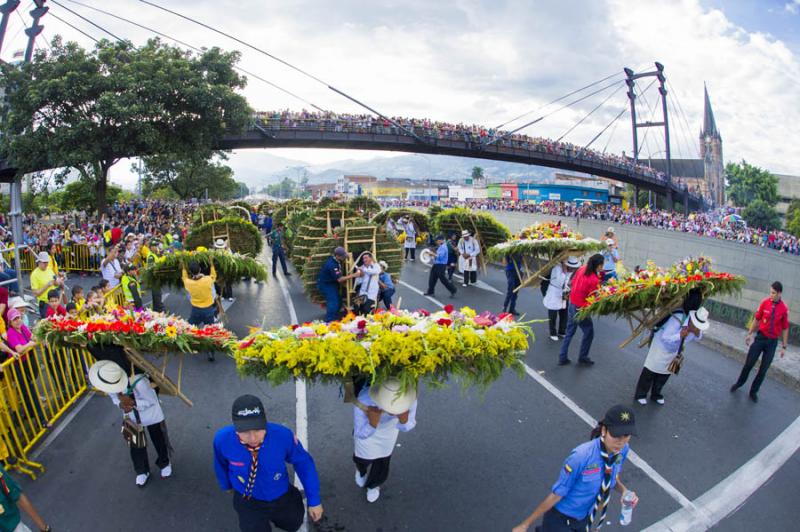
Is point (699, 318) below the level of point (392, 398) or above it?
above

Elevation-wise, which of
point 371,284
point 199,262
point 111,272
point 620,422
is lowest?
point 111,272

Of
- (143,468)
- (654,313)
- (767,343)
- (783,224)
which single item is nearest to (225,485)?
(143,468)

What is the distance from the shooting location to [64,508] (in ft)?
15.3

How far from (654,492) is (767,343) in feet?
11.3

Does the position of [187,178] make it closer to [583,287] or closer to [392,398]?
[583,287]

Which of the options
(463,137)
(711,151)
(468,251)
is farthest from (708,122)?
(468,251)

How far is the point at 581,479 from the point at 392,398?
1564 mm

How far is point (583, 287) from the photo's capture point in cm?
767

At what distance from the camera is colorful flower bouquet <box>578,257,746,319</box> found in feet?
21.6

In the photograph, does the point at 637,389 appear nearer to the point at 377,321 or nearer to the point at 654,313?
the point at 654,313

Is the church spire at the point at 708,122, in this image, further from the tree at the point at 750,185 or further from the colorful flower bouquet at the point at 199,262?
the colorful flower bouquet at the point at 199,262

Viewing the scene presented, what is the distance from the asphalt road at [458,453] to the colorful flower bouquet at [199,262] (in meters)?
2.19

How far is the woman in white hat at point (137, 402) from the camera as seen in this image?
4.73m

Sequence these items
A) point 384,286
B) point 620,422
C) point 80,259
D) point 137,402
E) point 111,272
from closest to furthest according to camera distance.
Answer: point 620,422 < point 137,402 < point 384,286 < point 111,272 < point 80,259
